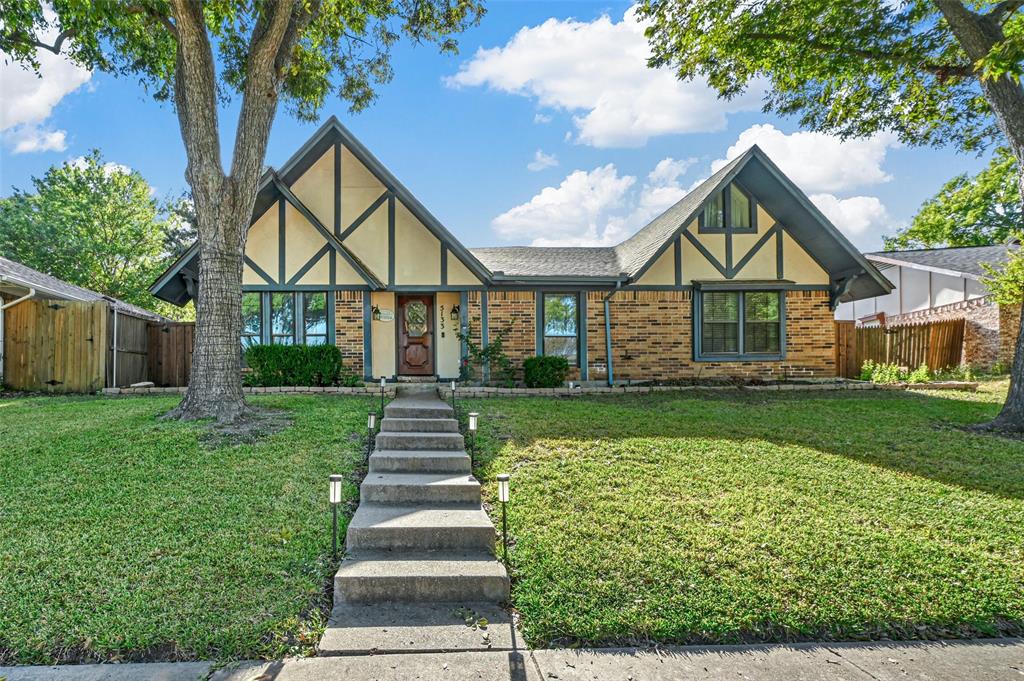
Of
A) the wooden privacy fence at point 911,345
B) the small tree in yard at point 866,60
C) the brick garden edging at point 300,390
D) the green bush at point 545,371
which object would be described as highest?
the small tree in yard at point 866,60

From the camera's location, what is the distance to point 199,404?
7.12 m

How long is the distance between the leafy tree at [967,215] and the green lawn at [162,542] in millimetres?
36146

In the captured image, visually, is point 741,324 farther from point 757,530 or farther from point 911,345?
point 757,530

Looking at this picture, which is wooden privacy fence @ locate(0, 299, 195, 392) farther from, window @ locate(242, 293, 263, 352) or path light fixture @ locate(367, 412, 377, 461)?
path light fixture @ locate(367, 412, 377, 461)

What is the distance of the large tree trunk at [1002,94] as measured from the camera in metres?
7.53

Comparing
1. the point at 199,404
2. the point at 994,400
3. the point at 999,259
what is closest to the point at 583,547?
the point at 199,404

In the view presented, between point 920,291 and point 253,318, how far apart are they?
917 inches

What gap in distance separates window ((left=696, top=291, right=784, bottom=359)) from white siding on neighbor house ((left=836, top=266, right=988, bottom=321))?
9.26 metres

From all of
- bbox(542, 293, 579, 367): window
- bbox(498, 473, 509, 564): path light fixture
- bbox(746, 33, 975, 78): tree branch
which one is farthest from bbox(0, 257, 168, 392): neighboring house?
bbox(746, 33, 975, 78): tree branch

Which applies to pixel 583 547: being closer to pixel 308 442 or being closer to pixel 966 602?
pixel 966 602

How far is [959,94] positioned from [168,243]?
37.8 meters

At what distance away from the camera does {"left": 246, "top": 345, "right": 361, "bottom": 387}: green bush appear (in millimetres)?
10094

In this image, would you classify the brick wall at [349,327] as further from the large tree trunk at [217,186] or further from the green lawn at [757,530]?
the green lawn at [757,530]

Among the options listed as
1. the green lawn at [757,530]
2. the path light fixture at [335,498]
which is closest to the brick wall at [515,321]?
the green lawn at [757,530]
